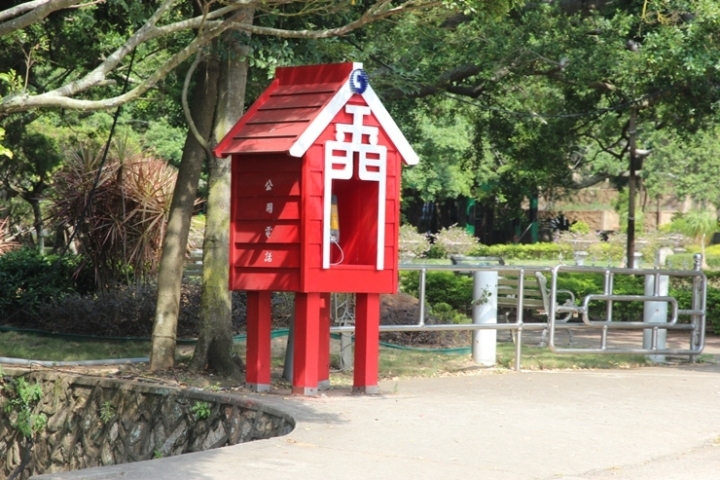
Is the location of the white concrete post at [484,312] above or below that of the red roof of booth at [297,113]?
below

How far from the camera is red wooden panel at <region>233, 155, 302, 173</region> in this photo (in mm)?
8367

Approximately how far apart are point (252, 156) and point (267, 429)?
7.69ft

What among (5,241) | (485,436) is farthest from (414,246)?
(485,436)

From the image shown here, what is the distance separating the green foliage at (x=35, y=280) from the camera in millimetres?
14500

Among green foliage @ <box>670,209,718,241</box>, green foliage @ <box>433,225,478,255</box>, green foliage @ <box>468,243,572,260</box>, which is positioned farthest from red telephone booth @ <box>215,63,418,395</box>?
green foliage @ <box>670,209,718,241</box>

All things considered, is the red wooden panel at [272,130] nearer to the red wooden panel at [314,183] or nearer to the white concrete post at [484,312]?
the red wooden panel at [314,183]

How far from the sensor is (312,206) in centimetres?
824

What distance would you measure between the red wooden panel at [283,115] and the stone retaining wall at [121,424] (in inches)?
87.1

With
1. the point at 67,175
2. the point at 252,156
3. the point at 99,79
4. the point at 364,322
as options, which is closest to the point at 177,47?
the point at 67,175

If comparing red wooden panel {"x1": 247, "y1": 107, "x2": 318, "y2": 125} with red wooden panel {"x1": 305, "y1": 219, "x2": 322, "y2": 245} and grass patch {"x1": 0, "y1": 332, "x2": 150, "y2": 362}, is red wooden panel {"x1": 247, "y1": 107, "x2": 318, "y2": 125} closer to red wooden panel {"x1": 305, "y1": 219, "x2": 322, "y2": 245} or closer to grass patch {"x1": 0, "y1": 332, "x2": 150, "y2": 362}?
red wooden panel {"x1": 305, "y1": 219, "x2": 322, "y2": 245}

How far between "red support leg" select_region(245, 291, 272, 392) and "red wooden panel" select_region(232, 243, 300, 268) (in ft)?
0.99

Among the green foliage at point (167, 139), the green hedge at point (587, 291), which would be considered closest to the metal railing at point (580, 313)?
the green hedge at point (587, 291)

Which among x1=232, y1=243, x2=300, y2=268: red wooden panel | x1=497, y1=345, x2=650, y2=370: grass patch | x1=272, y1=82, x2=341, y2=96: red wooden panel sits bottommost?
x1=497, y1=345, x2=650, y2=370: grass patch

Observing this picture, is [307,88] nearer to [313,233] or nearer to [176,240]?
[313,233]
